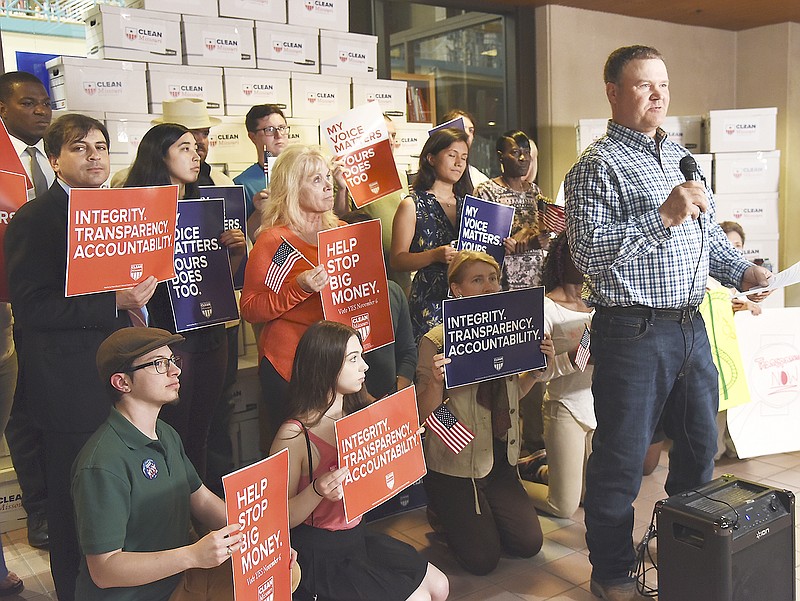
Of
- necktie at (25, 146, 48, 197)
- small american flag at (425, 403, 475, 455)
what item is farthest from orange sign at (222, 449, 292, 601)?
necktie at (25, 146, 48, 197)

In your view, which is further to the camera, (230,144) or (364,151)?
(230,144)

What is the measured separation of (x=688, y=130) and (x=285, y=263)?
415 cm

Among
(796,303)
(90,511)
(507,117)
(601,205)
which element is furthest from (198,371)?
(796,303)

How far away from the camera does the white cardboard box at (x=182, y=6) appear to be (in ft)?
12.4

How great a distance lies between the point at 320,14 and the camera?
14.0 ft

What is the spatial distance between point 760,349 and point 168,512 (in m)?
3.22

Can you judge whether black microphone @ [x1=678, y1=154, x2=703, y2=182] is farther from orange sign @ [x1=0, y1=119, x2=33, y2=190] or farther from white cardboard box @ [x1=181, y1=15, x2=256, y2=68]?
white cardboard box @ [x1=181, y1=15, x2=256, y2=68]

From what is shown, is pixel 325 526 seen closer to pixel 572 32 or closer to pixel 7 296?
pixel 7 296

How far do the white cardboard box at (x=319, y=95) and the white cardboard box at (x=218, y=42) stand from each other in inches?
9.9

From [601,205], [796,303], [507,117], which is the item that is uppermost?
[507,117]

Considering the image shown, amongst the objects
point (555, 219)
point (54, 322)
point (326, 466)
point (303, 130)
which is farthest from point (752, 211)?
point (54, 322)

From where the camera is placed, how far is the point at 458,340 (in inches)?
114

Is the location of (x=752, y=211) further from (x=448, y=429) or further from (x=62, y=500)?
(x=62, y=500)

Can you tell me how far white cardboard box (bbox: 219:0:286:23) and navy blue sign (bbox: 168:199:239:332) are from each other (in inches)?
57.7
